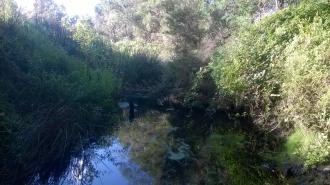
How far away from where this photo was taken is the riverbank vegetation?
26.1ft

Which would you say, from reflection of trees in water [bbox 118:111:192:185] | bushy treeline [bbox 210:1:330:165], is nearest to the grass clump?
bushy treeline [bbox 210:1:330:165]

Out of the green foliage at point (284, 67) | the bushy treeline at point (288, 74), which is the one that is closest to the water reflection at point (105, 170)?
the bushy treeline at point (288, 74)

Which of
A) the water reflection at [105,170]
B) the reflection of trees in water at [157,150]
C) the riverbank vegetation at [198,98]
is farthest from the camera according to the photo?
the reflection of trees in water at [157,150]

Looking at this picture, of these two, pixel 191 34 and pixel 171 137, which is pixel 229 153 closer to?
pixel 171 137

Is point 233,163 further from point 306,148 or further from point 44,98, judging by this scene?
point 44,98

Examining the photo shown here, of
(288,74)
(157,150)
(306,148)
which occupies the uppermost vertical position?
(288,74)

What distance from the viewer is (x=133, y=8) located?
3625cm

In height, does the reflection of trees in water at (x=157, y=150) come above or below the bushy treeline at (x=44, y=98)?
below

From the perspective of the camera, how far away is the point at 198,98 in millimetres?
15148

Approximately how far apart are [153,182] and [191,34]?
1129cm

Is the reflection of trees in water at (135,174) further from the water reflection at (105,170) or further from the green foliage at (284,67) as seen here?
the green foliage at (284,67)

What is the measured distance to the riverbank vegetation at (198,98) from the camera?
796 centimetres

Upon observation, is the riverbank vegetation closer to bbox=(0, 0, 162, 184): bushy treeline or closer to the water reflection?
bbox=(0, 0, 162, 184): bushy treeline

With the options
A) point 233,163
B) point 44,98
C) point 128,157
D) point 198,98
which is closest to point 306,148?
point 233,163
